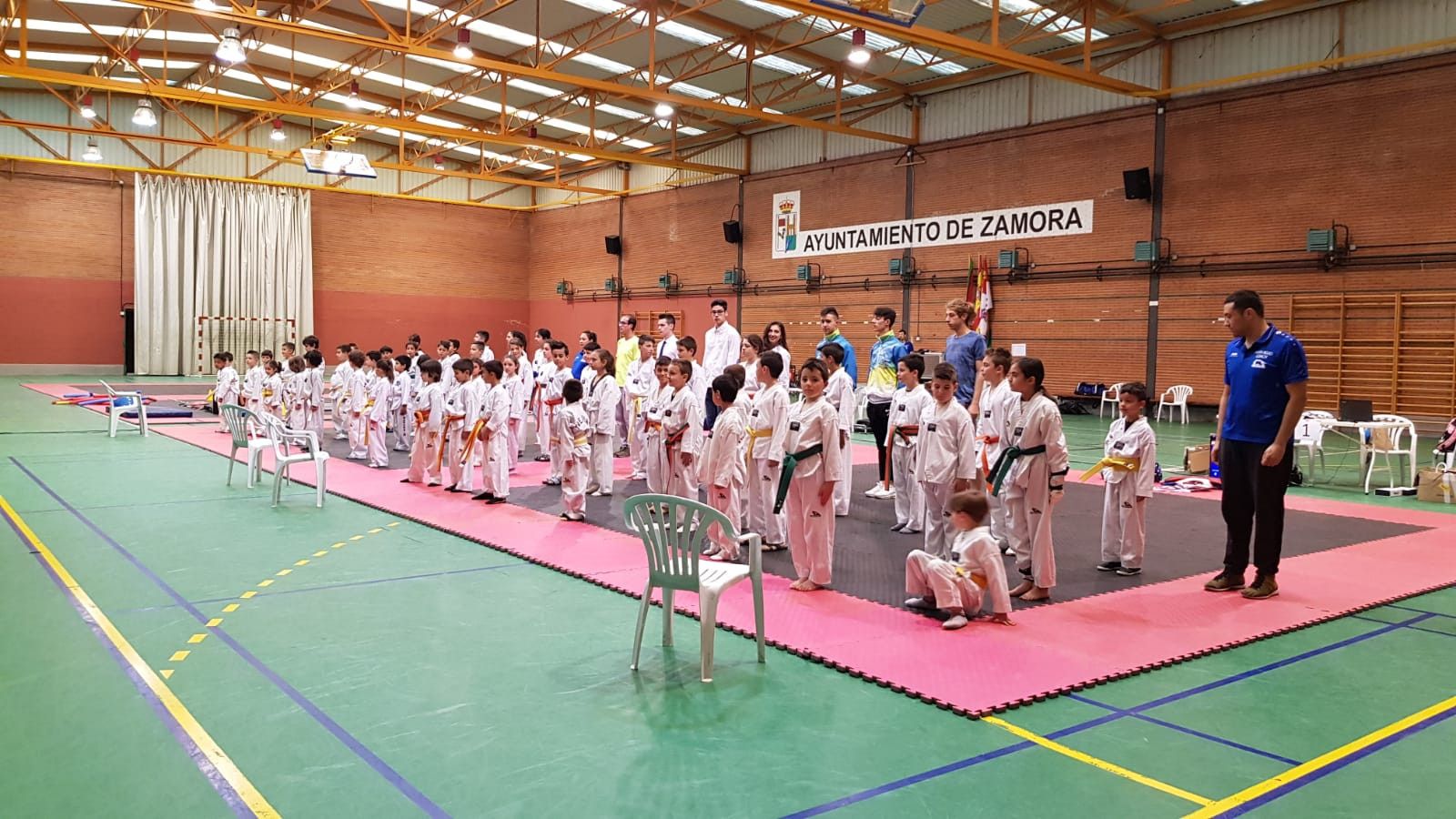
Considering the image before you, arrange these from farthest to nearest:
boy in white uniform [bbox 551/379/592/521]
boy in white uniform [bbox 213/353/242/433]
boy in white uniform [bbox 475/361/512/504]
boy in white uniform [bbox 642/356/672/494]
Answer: boy in white uniform [bbox 213/353/242/433] → boy in white uniform [bbox 475/361/512/504] → boy in white uniform [bbox 642/356/672/494] → boy in white uniform [bbox 551/379/592/521]

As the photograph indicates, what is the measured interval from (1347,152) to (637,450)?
481 inches

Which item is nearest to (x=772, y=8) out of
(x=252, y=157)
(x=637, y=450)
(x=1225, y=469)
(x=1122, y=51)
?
(x=1122, y=51)

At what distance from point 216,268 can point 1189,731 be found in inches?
1152

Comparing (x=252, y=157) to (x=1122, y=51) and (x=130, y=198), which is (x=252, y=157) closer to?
(x=130, y=198)

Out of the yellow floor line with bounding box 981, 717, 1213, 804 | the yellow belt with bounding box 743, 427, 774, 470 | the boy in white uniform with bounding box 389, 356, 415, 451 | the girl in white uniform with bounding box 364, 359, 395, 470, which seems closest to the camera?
the yellow floor line with bounding box 981, 717, 1213, 804

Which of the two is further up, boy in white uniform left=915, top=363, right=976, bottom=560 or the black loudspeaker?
the black loudspeaker

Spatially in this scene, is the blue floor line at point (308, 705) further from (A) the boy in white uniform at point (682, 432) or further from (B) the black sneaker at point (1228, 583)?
(B) the black sneaker at point (1228, 583)

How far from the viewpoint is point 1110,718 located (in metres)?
3.97

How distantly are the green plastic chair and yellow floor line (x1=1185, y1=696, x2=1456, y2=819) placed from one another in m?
2.00

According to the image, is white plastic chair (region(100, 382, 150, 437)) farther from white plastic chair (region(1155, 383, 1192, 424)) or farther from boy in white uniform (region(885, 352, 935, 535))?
white plastic chair (region(1155, 383, 1192, 424))

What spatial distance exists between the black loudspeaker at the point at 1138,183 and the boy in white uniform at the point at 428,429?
1296 cm

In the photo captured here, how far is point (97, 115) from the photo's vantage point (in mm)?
25062

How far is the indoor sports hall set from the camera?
364cm

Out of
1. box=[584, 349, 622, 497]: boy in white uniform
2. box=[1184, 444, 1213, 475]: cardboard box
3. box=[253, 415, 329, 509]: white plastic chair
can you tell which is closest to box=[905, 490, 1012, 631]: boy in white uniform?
box=[584, 349, 622, 497]: boy in white uniform
